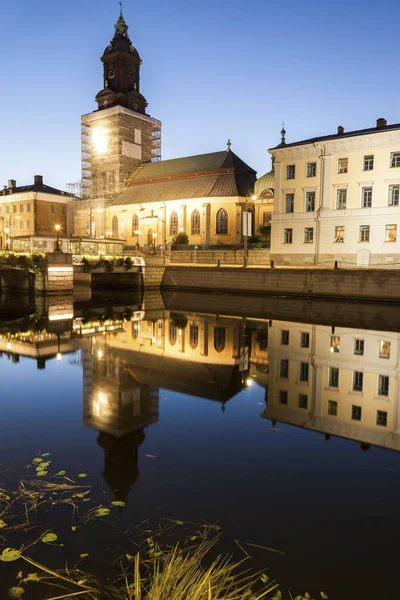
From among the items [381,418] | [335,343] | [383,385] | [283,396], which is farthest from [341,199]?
[381,418]

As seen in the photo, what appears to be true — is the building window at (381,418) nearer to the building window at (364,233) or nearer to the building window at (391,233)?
the building window at (391,233)

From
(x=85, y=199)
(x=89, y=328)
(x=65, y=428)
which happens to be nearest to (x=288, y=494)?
(x=65, y=428)

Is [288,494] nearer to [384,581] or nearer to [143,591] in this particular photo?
[384,581]

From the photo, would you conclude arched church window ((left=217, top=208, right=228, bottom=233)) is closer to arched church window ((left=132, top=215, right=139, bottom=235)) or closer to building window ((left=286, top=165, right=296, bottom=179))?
arched church window ((left=132, top=215, right=139, bottom=235))

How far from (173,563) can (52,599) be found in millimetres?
1196

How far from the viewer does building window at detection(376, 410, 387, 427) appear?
980 centimetres

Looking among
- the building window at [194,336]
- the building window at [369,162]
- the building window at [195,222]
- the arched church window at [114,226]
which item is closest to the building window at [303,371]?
the building window at [194,336]

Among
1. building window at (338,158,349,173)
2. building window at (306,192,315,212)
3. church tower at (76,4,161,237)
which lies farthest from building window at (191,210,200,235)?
building window at (338,158,349,173)

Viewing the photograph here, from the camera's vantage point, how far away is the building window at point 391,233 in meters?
42.4

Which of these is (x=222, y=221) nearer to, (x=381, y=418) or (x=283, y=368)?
(x=283, y=368)

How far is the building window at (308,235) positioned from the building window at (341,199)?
3.64 meters

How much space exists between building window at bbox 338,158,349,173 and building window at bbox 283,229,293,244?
26.6 feet

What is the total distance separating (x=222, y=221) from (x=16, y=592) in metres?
66.6

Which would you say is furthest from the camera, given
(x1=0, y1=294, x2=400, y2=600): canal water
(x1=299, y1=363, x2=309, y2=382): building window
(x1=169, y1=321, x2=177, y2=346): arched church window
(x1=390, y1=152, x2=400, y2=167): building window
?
(x1=390, y1=152, x2=400, y2=167): building window
